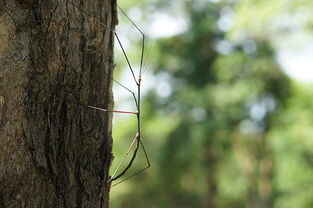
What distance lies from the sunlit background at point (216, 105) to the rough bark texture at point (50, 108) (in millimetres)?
19773

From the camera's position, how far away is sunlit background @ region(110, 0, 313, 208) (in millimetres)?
24875

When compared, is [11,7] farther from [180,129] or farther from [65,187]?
[180,129]

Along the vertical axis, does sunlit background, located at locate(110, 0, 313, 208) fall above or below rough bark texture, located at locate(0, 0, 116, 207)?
above

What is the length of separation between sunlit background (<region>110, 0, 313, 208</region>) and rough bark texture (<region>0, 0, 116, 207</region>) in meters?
19.8

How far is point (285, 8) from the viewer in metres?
19.1

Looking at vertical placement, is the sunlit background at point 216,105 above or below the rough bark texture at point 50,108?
A: above

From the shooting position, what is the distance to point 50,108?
103 inches

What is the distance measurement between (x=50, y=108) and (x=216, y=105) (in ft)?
74.9

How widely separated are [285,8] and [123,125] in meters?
11.4

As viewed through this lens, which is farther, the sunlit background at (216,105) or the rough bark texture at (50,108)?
the sunlit background at (216,105)

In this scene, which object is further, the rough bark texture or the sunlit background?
the sunlit background

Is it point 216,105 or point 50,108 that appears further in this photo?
point 216,105

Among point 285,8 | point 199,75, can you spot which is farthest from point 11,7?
point 199,75

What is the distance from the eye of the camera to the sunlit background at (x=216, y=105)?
24.9 metres
